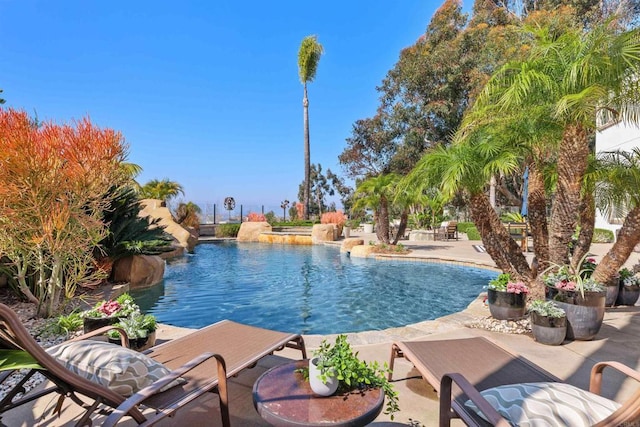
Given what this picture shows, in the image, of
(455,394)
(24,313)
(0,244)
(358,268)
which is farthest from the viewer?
(358,268)

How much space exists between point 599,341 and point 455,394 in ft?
9.39

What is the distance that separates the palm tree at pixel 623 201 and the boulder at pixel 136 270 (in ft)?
27.5

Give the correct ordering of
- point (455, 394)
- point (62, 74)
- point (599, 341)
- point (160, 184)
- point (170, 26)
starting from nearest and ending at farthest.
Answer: point (455, 394) < point (599, 341) < point (170, 26) < point (62, 74) < point (160, 184)

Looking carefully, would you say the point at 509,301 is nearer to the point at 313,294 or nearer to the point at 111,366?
the point at 313,294

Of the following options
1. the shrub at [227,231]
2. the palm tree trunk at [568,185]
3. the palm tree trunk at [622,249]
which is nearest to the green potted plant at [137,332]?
the palm tree trunk at [568,185]

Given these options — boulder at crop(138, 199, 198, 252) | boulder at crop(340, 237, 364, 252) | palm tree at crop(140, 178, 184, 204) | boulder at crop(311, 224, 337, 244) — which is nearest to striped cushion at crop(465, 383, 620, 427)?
boulder at crop(340, 237, 364, 252)

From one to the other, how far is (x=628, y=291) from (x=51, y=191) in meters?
8.42

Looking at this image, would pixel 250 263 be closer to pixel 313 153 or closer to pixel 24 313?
pixel 24 313

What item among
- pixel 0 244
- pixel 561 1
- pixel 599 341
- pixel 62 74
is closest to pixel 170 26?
pixel 62 74

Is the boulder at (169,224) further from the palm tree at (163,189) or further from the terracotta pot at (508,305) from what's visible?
the terracotta pot at (508,305)

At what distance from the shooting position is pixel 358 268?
34.1 ft

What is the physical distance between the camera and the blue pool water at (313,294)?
5602 mm

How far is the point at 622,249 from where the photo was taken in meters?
4.58

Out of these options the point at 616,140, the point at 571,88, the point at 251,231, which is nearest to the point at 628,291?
the point at 571,88
